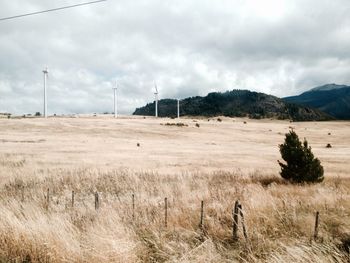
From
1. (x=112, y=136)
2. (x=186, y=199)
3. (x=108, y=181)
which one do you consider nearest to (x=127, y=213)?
(x=186, y=199)

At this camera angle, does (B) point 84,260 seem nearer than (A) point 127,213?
Yes

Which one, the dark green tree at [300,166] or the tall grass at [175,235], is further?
the dark green tree at [300,166]

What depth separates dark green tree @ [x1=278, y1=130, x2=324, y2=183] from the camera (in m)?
24.5

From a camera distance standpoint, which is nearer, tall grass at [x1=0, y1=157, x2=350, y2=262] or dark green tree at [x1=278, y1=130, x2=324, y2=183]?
tall grass at [x1=0, y1=157, x2=350, y2=262]

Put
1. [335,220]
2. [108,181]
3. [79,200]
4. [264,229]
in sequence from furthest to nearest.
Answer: [108,181] < [79,200] < [335,220] < [264,229]

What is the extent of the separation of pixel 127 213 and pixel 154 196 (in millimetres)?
5858

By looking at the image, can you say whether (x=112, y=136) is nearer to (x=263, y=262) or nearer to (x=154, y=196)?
(x=154, y=196)

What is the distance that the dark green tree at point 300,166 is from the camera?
24531mm

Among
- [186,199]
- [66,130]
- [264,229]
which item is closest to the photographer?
[264,229]

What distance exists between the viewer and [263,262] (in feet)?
22.2

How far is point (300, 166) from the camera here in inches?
985

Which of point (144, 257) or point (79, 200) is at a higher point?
point (144, 257)

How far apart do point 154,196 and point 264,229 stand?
8.64 meters

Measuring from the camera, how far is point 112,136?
2876 inches
